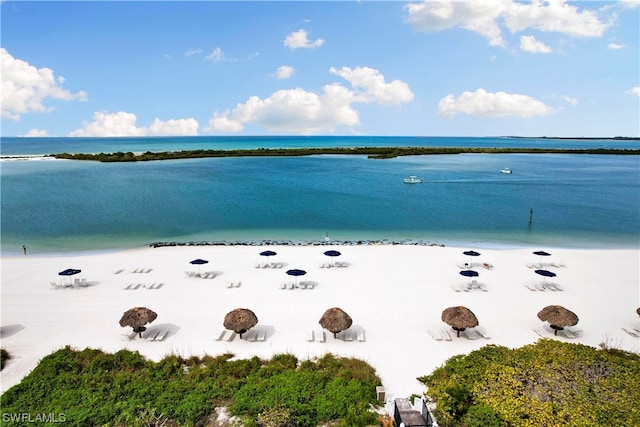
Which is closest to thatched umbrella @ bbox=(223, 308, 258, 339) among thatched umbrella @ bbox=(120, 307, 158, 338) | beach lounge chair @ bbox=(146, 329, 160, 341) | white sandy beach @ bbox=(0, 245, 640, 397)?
white sandy beach @ bbox=(0, 245, 640, 397)

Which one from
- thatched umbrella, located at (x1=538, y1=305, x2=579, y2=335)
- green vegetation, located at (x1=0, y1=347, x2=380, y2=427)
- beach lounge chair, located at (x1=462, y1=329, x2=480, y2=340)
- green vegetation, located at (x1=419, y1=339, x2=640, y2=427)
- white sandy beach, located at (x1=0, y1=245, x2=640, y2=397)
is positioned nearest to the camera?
green vegetation, located at (x1=419, y1=339, x2=640, y2=427)

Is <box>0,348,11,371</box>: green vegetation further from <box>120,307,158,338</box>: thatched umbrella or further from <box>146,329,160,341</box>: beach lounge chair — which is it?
<box>146,329,160,341</box>: beach lounge chair

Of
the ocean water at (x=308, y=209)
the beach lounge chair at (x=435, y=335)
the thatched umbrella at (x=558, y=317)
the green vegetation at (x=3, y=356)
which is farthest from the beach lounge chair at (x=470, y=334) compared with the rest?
the green vegetation at (x=3, y=356)

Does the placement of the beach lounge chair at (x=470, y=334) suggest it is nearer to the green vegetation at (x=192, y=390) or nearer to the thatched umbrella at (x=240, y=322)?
the green vegetation at (x=192, y=390)

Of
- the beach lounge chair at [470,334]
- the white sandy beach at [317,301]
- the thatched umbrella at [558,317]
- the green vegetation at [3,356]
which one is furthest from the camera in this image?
the beach lounge chair at [470,334]

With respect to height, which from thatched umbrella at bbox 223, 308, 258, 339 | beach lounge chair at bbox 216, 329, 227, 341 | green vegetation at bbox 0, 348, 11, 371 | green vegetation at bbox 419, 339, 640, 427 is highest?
thatched umbrella at bbox 223, 308, 258, 339
